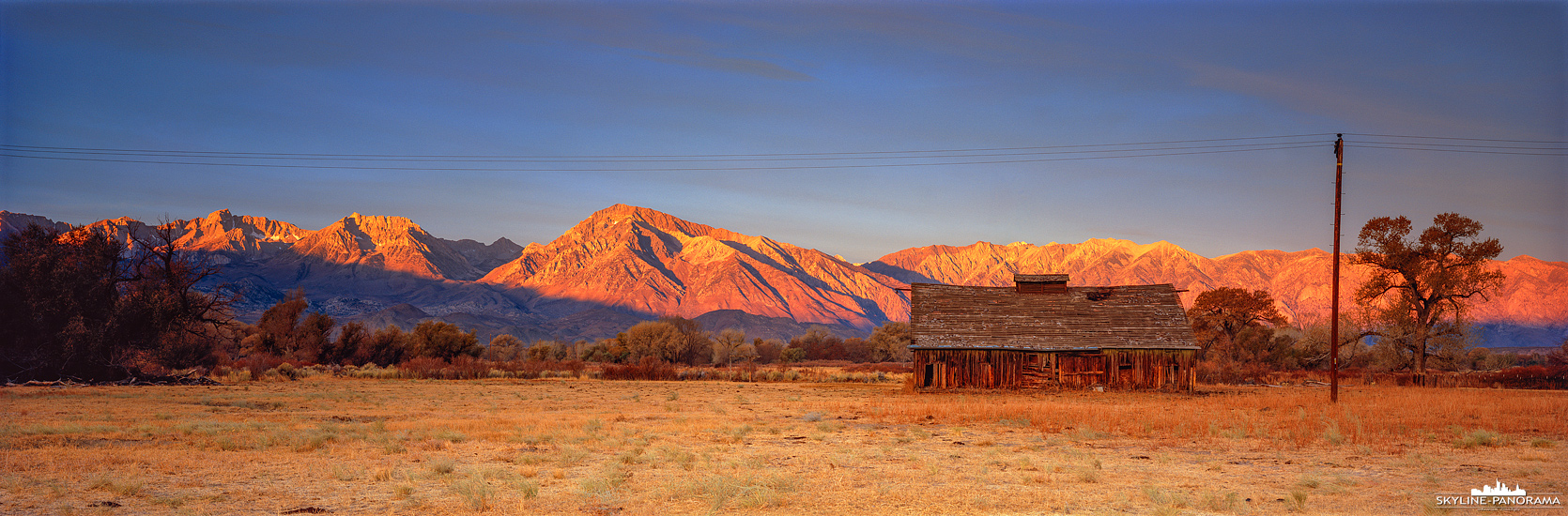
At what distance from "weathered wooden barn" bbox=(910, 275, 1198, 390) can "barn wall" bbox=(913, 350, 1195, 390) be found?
0.04 metres

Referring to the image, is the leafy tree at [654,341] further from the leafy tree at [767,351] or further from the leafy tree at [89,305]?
the leafy tree at [89,305]

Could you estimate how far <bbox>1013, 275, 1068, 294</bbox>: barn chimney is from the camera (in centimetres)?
3894

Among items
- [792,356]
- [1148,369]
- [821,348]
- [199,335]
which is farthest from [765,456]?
[821,348]

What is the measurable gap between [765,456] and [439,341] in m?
48.2

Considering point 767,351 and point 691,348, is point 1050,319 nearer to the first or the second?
point 691,348

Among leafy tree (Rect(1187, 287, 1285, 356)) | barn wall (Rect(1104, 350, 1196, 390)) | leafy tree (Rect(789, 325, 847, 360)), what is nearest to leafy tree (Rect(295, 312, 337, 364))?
leafy tree (Rect(789, 325, 847, 360))

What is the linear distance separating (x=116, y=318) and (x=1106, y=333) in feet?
125

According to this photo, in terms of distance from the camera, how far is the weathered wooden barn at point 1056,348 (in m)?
34.0

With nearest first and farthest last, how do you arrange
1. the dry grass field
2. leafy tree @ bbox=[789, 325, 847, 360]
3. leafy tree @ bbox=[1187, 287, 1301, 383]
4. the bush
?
1. the dry grass field
2. the bush
3. leafy tree @ bbox=[1187, 287, 1301, 383]
4. leafy tree @ bbox=[789, 325, 847, 360]

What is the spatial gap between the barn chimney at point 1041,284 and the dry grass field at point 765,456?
11.8 metres

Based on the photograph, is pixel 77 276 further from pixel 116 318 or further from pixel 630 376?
pixel 630 376

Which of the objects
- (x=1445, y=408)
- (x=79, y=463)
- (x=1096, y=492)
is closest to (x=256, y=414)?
(x=79, y=463)

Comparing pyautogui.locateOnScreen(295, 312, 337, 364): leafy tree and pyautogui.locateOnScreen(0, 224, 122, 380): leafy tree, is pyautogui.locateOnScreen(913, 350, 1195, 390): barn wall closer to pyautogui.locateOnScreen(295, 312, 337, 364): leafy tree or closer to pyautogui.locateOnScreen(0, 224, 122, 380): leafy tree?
pyautogui.locateOnScreen(0, 224, 122, 380): leafy tree

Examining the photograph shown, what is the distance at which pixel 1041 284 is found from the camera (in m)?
39.3
